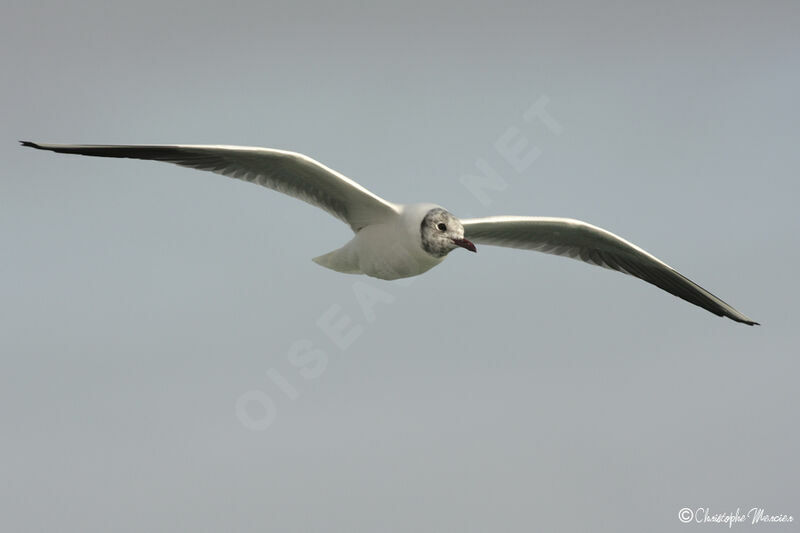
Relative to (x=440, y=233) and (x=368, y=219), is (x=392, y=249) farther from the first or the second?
(x=440, y=233)

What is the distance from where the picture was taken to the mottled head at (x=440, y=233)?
1157 cm

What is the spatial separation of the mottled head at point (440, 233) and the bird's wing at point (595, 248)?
1571mm

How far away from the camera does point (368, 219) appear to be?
40.8ft

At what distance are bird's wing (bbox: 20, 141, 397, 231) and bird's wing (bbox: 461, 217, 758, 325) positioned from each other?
1681 mm

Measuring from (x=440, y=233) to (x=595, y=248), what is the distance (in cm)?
369

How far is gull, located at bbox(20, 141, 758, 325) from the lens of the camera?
11.6 m

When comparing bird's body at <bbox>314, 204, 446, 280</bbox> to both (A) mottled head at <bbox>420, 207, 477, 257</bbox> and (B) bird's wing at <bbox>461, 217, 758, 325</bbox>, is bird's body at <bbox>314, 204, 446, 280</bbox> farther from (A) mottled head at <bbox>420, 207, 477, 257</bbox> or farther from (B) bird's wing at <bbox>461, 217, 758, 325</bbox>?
(B) bird's wing at <bbox>461, 217, 758, 325</bbox>

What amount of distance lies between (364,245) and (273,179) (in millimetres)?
1392

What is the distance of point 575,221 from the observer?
13.5m

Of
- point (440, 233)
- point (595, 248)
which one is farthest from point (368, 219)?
point (595, 248)

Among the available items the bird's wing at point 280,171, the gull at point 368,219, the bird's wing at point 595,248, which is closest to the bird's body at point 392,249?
the gull at point 368,219

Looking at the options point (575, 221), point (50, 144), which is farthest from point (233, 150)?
point (575, 221)

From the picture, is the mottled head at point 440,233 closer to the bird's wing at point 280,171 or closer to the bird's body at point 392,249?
the bird's body at point 392,249

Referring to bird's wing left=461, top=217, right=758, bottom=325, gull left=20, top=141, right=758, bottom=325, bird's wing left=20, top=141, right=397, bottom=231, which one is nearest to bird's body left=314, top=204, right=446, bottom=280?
gull left=20, top=141, right=758, bottom=325
